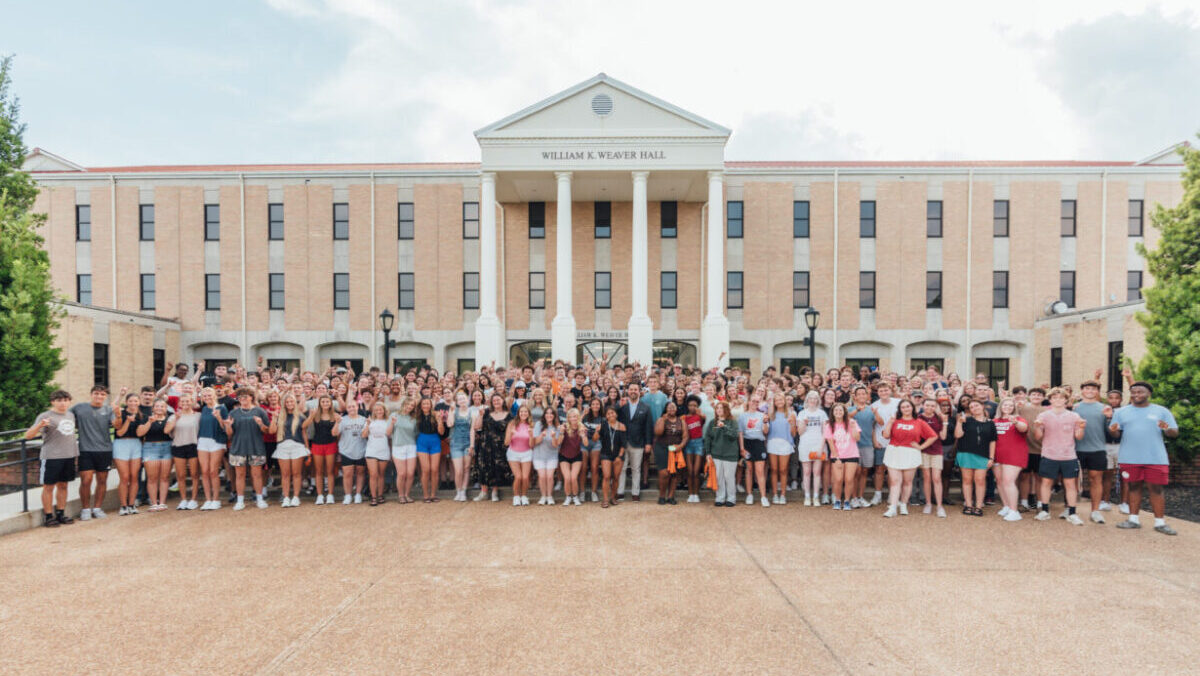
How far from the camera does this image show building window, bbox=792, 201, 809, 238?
27391 mm

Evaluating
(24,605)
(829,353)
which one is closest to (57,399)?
(24,605)

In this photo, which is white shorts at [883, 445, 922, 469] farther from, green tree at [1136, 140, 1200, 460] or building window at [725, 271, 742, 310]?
building window at [725, 271, 742, 310]

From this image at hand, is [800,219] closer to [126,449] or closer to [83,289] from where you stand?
[126,449]

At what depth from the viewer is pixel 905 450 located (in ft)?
30.0

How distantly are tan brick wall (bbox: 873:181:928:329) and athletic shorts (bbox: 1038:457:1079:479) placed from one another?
1938 centimetres

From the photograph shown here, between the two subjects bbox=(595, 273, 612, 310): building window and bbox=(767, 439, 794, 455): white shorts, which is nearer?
bbox=(767, 439, 794, 455): white shorts

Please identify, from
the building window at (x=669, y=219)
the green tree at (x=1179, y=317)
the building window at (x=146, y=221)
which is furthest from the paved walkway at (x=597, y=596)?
the building window at (x=146, y=221)

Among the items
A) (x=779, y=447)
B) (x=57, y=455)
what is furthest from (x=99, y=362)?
(x=779, y=447)

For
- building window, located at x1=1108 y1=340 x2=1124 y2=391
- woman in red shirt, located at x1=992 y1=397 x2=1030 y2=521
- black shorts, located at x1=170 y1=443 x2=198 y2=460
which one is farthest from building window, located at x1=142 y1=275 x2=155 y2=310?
building window, located at x1=1108 y1=340 x2=1124 y2=391

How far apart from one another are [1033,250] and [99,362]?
40271 millimetres

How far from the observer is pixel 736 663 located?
4.52 meters

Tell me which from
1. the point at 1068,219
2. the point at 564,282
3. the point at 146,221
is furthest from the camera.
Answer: the point at 146,221

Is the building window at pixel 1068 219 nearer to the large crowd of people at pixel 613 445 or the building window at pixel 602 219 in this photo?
the building window at pixel 602 219

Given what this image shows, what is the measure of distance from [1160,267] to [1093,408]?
604cm
